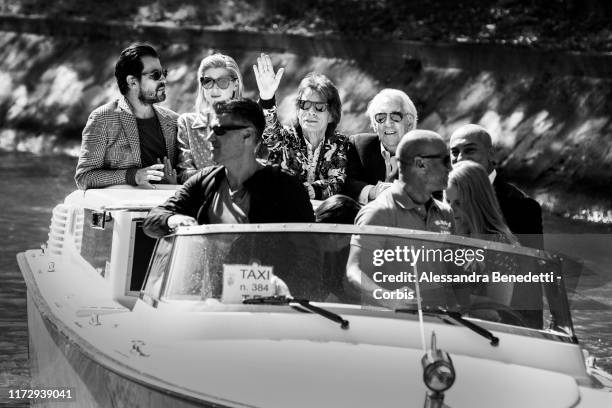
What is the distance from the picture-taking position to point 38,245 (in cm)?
1539

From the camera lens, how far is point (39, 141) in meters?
24.5

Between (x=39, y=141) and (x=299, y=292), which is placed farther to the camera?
(x=39, y=141)

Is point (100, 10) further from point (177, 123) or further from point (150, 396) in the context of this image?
point (150, 396)

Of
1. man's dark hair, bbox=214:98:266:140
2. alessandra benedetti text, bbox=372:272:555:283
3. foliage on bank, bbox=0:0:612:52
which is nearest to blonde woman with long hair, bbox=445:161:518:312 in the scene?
alessandra benedetti text, bbox=372:272:555:283

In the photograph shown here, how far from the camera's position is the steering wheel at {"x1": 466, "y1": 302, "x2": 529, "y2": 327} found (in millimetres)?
6393

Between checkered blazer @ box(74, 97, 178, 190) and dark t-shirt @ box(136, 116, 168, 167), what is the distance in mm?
40

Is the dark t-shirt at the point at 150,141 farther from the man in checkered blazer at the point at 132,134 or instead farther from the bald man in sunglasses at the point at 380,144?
the bald man in sunglasses at the point at 380,144

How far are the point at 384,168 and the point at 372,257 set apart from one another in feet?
8.47

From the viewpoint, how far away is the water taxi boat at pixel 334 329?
→ 5.82 metres

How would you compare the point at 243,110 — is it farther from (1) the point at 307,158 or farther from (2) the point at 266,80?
(2) the point at 266,80

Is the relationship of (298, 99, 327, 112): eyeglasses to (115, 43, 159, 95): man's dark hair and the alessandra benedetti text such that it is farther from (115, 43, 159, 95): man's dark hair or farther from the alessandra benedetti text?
the alessandra benedetti text

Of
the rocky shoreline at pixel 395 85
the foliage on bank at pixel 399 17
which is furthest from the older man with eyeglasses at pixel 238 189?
the foliage on bank at pixel 399 17

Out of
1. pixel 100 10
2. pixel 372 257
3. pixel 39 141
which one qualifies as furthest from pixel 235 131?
pixel 100 10

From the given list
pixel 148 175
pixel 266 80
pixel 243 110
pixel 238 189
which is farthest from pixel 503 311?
pixel 266 80
